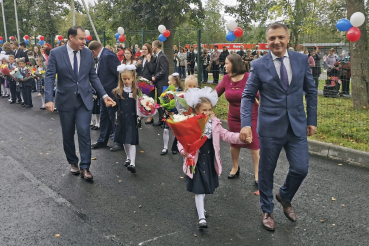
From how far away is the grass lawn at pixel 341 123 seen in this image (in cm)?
776

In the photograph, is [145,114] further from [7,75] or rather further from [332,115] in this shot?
[7,75]

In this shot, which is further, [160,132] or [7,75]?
[7,75]

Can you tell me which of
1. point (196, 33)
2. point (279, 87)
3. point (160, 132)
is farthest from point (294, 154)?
point (196, 33)

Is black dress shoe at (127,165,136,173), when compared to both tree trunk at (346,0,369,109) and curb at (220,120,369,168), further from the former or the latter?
Answer: tree trunk at (346,0,369,109)

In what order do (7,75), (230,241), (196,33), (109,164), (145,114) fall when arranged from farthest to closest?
1. (7,75)
2. (196,33)
3. (109,164)
4. (145,114)
5. (230,241)

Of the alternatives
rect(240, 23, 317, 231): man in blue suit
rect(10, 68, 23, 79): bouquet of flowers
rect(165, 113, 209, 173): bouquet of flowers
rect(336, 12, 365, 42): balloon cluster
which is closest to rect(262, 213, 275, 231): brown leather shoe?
rect(240, 23, 317, 231): man in blue suit

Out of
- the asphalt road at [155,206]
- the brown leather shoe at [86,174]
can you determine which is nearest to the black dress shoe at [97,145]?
the asphalt road at [155,206]

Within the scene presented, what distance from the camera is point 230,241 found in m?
4.05

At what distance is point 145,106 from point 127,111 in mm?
412

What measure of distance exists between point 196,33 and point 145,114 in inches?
314

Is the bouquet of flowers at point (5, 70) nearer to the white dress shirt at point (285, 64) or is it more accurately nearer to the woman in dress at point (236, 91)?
the woman in dress at point (236, 91)

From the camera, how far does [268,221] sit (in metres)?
4.32

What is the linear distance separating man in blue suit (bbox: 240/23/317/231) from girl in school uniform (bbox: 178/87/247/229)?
37 centimetres

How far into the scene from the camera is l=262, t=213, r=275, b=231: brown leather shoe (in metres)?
4.27
